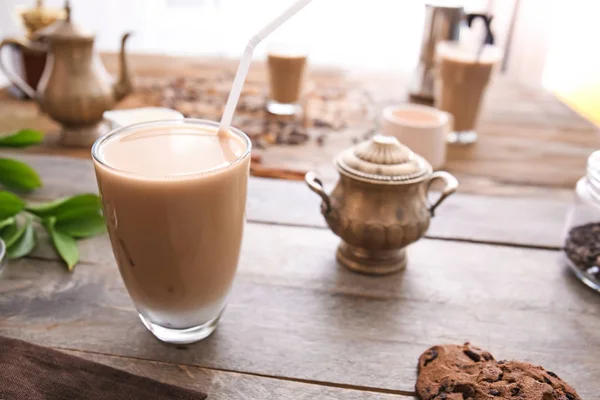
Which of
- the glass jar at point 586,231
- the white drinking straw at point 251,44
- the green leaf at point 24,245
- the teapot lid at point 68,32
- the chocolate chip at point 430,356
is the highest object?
the white drinking straw at point 251,44

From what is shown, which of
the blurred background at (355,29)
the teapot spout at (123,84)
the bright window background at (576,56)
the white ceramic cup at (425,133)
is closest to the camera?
the white ceramic cup at (425,133)

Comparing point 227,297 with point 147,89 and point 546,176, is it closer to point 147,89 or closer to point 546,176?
point 546,176

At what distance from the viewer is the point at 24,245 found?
74 cm

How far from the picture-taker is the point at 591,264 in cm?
→ 71

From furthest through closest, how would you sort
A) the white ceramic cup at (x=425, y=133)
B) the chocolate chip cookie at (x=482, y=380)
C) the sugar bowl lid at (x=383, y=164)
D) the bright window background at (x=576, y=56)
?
the bright window background at (x=576, y=56)
the white ceramic cup at (x=425, y=133)
the sugar bowl lid at (x=383, y=164)
the chocolate chip cookie at (x=482, y=380)

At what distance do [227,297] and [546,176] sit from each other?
742mm

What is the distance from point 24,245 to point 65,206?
9cm

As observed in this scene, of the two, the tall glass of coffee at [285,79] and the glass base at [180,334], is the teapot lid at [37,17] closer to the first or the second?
the tall glass of coffee at [285,79]

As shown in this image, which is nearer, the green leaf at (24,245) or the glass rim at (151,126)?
the glass rim at (151,126)

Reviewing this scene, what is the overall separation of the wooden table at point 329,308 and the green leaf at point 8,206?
0.08 m

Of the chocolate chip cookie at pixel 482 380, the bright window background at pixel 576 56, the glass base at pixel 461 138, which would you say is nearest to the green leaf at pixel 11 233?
the chocolate chip cookie at pixel 482 380

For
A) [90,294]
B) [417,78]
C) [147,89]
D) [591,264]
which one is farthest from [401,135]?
[147,89]

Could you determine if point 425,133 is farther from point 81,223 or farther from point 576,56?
point 576,56

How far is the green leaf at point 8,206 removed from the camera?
0.78 metres
